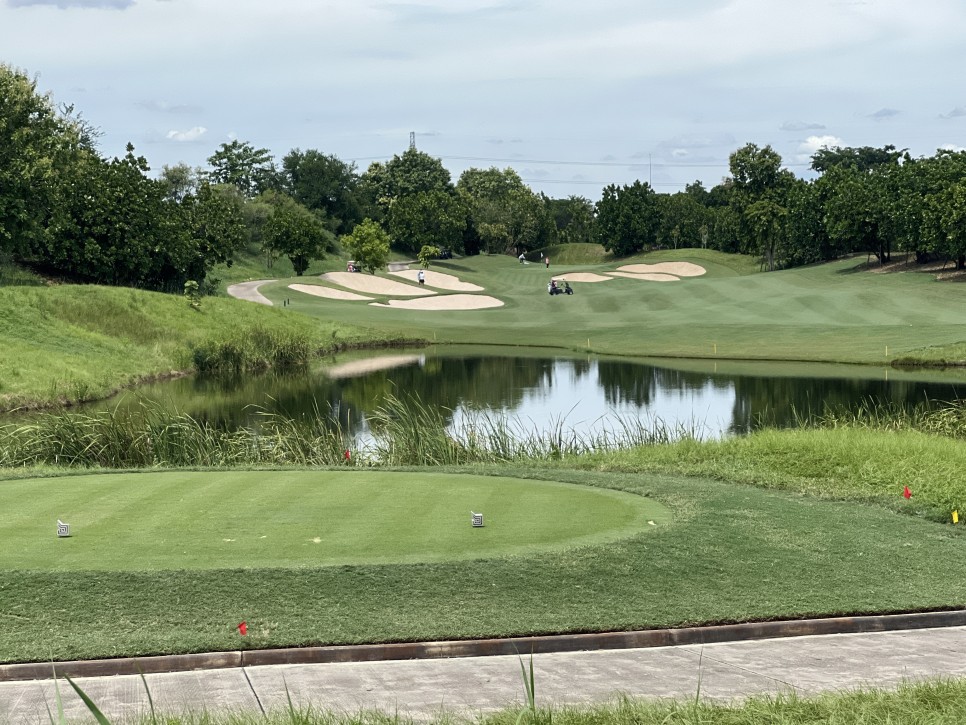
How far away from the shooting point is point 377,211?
131 m

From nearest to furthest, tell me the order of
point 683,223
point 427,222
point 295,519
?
point 295,519 < point 427,222 < point 683,223

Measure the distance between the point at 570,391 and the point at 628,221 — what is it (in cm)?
7805

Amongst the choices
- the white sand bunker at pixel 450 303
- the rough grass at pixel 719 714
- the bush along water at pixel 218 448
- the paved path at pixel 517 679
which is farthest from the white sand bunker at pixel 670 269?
Result: the rough grass at pixel 719 714

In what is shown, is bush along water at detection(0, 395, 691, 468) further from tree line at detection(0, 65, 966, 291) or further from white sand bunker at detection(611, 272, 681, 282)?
white sand bunker at detection(611, 272, 681, 282)

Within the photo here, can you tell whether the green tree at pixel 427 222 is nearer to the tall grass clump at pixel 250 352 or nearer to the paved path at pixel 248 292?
the paved path at pixel 248 292

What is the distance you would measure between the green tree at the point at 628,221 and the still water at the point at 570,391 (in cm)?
6560

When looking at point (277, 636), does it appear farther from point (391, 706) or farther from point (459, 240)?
point (459, 240)

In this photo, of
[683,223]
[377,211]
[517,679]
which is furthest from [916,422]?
[377,211]

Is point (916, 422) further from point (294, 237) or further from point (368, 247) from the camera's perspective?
point (294, 237)

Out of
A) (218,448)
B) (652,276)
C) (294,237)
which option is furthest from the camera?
(652,276)

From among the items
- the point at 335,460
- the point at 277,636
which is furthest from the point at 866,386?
the point at 277,636

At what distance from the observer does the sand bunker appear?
42.8 meters

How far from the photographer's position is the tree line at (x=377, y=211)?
2207 inches

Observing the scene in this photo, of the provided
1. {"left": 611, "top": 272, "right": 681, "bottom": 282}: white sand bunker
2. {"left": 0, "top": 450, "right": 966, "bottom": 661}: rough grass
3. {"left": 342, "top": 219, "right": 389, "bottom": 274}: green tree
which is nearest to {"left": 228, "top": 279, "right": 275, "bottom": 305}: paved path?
{"left": 342, "top": 219, "right": 389, "bottom": 274}: green tree
